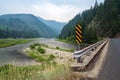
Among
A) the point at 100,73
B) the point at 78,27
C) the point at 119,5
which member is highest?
the point at 119,5

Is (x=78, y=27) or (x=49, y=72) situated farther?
(x=78, y=27)

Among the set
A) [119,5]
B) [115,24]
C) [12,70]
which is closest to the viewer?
[12,70]

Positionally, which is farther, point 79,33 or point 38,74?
point 79,33

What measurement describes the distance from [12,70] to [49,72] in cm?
140

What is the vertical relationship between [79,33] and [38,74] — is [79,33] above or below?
above

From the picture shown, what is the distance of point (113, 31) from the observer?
13088 centimetres

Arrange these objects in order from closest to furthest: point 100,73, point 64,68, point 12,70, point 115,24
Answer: point 12,70 → point 64,68 → point 100,73 → point 115,24

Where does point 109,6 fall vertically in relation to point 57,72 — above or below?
above

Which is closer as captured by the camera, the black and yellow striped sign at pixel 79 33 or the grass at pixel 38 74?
the grass at pixel 38 74

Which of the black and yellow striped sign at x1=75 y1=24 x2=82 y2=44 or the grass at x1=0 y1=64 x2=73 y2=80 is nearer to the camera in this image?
the grass at x1=0 y1=64 x2=73 y2=80

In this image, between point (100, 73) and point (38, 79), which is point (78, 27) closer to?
point (100, 73)

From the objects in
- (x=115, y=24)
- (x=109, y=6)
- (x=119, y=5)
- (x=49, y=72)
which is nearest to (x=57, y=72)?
(x=49, y=72)

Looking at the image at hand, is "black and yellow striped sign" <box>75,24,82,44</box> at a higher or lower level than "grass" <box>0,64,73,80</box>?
higher

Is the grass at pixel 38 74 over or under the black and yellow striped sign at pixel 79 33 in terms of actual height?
under
